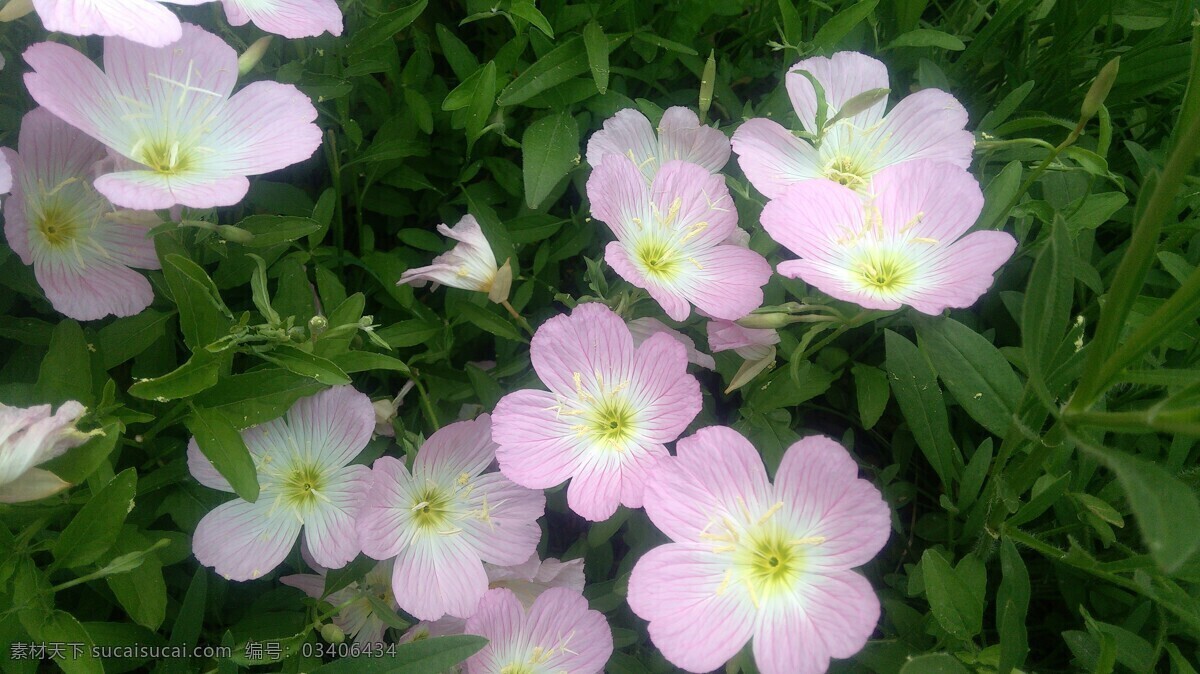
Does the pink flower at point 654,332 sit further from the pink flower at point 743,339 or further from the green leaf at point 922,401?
the green leaf at point 922,401

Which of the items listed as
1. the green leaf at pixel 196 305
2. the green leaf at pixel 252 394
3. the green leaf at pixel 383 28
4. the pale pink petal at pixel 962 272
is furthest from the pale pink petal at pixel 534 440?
the green leaf at pixel 383 28

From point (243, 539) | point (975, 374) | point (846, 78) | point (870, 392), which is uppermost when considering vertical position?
point (846, 78)

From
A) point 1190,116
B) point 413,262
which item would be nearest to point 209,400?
point 413,262

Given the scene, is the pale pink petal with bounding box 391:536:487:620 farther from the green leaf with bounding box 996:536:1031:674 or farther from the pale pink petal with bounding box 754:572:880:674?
the green leaf with bounding box 996:536:1031:674

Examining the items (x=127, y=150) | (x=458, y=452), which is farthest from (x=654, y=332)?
(x=127, y=150)

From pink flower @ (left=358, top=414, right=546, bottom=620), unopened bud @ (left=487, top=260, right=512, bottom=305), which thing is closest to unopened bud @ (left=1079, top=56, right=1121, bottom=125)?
unopened bud @ (left=487, top=260, right=512, bottom=305)

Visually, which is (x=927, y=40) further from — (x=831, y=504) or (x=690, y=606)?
(x=690, y=606)

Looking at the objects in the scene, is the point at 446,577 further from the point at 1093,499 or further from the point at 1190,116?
the point at 1190,116
